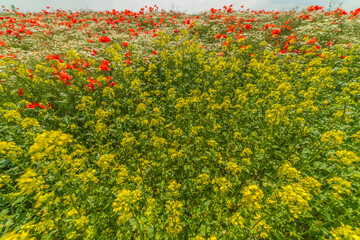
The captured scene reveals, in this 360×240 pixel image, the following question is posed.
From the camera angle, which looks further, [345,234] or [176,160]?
[176,160]

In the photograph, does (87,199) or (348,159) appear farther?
(87,199)

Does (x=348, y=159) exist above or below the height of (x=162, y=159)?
above

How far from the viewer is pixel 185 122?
441 centimetres

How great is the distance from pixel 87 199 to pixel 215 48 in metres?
8.09

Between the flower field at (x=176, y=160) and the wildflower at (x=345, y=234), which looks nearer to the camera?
Result: the wildflower at (x=345, y=234)

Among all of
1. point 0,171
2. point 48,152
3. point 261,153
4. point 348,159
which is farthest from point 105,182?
point 348,159

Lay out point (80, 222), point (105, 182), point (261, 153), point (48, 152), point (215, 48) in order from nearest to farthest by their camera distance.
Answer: point (48, 152)
point (80, 222)
point (105, 182)
point (261, 153)
point (215, 48)

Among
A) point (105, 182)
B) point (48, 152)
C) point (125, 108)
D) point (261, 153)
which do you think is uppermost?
point (48, 152)

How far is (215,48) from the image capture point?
25.5 ft

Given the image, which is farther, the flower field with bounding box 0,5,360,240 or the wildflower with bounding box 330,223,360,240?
the flower field with bounding box 0,5,360,240

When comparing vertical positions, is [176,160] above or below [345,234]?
below

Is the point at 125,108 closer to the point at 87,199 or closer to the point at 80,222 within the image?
the point at 87,199

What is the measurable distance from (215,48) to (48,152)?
8113 millimetres

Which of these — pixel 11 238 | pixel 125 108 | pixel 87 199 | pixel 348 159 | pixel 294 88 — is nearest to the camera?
pixel 11 238
